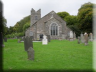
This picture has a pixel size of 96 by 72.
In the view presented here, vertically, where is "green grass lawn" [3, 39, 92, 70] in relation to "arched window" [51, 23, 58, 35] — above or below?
below

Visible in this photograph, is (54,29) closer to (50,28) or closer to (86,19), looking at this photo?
(50,28)

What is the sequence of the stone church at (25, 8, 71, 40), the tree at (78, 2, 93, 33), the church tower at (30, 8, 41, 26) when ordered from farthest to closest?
the church tower at (30, 8, 41, 26), the tree at (78, 2, 93, 33), the stone church at (25, 8, 71, 40)

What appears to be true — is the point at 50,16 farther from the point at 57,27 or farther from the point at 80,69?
the point at 80,69

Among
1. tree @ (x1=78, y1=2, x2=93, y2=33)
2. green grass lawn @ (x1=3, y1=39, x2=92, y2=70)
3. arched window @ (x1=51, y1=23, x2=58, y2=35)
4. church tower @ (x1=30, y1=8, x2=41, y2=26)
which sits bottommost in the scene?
green grass lawn @ (x1=3, y1=39, x2=92, y2=70)

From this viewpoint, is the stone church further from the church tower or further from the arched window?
the church tower

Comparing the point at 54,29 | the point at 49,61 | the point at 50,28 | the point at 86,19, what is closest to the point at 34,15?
the point at 50,28

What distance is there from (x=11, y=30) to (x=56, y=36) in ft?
128

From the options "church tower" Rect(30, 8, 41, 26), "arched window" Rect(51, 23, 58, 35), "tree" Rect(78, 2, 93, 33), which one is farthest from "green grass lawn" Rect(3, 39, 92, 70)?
"church tower" Rect(30, 8, 41, 26)

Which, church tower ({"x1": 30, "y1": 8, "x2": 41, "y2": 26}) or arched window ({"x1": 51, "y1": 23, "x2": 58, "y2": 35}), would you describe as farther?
church tower ({"x1": 30, "y1": 8, "x2": 41, "y2": 26})

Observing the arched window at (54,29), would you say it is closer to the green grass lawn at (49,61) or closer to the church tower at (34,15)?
the church tower at (34,15)

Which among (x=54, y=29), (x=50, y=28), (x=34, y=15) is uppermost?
(x=34, y=15)

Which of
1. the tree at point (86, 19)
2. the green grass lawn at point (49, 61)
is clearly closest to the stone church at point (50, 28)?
the tree at point (86, 19)

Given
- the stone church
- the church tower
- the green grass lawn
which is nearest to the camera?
the green grass lawn

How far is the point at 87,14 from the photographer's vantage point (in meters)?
33.5
